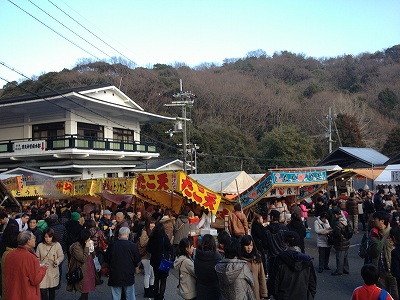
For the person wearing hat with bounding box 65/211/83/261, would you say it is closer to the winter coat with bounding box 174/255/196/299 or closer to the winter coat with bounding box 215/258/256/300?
the winter coat with bounding box 174/255/196/299

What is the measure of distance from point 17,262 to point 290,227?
19.1 ft

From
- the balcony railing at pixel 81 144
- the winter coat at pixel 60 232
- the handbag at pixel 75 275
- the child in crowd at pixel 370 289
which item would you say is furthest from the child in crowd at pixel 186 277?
the balcony railing at pixel 81 144

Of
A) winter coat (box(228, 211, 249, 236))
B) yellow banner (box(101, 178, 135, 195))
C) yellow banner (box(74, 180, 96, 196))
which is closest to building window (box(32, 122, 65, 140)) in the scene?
yellow banner (box(74, 180, 96, 196))

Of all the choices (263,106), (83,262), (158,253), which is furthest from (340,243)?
(263,106)

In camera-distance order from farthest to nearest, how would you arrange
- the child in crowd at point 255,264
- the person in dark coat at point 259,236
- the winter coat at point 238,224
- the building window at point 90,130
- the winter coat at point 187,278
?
→ the building window at point 90,130, the winter coat at point 238,224, the person in dark coat at point 259,236, the winter coat at point 187,278, the child in crowd at point 255,264

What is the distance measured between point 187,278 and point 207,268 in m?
0.48

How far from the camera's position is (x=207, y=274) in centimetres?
552

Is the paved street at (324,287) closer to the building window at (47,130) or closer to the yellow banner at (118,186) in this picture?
the yellow banner at (118,186)

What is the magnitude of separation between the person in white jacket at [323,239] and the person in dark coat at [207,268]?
211 inches

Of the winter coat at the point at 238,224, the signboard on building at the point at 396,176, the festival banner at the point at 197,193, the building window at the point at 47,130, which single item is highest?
the building window at the point at 47,130

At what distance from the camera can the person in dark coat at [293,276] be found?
4.90m

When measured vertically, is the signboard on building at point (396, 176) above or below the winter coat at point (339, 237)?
above

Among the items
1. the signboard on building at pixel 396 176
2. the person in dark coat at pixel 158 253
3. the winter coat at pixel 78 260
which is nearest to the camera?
the winter coat at pixel 78 260

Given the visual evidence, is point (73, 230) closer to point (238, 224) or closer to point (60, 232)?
point (60, 232)
